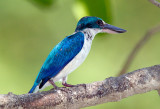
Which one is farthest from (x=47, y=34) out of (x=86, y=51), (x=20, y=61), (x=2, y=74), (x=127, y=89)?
(x=127, y=89)

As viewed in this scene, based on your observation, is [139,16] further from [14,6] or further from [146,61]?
[14,6]

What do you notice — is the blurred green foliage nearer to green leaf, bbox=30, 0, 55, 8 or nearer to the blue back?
the blue back

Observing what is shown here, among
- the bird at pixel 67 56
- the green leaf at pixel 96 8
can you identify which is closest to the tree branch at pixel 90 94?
the bird at pixel 67 56

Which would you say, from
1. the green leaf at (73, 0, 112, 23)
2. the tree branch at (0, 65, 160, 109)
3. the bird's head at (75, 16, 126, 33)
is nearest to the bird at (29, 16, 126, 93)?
the bird's head at (75, 16, 126, 33)

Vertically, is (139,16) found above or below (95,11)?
above

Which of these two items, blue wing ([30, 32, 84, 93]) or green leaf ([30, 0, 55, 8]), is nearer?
green leaf ([30, 0, 55, 8])

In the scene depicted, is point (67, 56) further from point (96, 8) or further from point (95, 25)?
point (96, 8)
